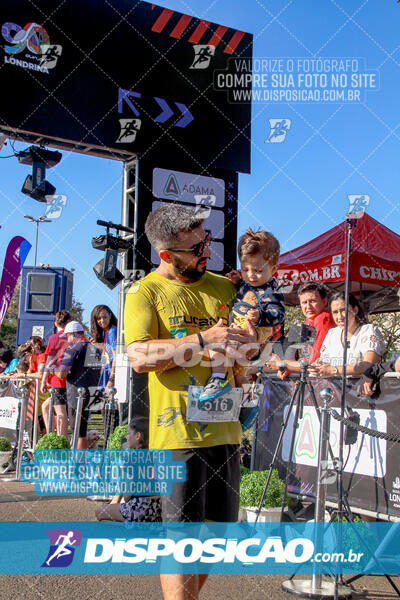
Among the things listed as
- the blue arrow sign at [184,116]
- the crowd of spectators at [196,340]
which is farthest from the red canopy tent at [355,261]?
the crowd of spectators at [196,340]

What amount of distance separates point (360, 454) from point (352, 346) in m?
0.90

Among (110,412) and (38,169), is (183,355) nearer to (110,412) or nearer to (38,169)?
(110,412)

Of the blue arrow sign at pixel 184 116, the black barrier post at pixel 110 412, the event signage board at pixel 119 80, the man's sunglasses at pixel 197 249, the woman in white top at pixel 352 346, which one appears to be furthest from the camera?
the blue arrow sign at pixel 184 116

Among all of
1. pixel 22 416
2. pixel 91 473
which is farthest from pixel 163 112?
pixel 91 473

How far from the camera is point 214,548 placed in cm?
254

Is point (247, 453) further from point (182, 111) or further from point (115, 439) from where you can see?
point (182, 111)

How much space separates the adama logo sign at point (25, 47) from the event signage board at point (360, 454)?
553 cm

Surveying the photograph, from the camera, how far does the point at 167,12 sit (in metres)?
8.59

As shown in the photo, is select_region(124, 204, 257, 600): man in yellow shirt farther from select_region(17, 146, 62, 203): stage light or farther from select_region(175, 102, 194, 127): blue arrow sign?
select_region(175, 102, 194, 127): blue arrow sign

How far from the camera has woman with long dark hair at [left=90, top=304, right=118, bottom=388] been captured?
7.41m

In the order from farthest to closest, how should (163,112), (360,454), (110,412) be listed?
(163,112) < (110,412) < (360,454)

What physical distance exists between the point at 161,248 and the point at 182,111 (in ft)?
21.8

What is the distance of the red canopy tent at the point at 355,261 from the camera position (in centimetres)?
784

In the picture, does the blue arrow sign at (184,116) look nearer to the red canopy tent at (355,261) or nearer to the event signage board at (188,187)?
the event signage board at (188,187)
